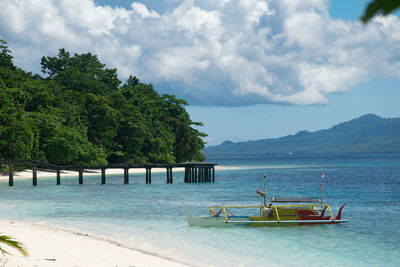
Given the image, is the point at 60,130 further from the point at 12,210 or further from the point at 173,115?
the point at 173,115

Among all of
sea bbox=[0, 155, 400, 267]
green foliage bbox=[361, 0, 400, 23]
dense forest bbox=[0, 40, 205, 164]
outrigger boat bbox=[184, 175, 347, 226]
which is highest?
dense forest bbox=[0, 40, 205, 164]

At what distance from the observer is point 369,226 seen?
1113 inches

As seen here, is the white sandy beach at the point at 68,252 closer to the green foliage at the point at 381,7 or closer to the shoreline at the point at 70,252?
the shoreline at the point at 70,252

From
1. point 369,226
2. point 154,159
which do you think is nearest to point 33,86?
point 154,159

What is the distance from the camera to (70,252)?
1639cm

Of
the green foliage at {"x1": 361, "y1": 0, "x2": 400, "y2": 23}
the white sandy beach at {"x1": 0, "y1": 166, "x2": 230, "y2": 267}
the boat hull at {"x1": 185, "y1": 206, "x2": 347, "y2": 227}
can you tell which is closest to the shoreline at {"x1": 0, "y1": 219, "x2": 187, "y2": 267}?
the white sandy beach at {"x1": 0, "y1": 166, "x2": 230, "y2": 267}

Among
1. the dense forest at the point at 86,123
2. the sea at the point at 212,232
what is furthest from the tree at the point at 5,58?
the sea at the point at 212,232

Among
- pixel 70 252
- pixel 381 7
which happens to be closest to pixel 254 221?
pixel 70 252

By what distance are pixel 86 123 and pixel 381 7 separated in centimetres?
8264

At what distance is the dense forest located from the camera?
205 feet

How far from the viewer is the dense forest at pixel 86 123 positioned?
62.4m

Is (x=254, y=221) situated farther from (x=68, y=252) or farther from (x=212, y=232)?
(x=68, y=252)

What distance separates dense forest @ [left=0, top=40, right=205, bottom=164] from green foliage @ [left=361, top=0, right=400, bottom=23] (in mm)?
59329

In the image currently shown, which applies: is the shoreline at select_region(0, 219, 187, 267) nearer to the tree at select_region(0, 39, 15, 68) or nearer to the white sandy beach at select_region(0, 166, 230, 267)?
the white sandy beach at select_region(0, 166, 230, 267)
